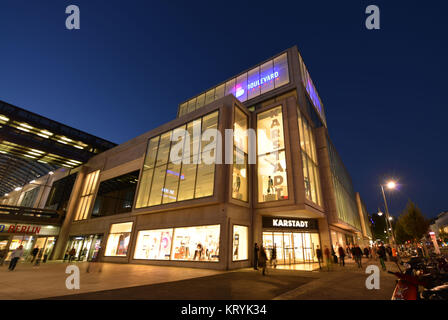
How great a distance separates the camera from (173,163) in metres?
22.0

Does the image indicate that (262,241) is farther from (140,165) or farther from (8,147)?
(8,147)

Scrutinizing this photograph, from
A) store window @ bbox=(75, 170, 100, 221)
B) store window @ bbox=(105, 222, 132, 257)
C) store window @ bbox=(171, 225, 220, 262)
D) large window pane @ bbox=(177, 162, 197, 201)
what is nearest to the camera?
store window @ bbox=(171, 225, 220, 262)

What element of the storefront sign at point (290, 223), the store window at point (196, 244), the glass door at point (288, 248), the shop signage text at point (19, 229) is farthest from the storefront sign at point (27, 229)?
the glass door at point (288, 248)

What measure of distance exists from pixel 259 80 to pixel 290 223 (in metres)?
20.8

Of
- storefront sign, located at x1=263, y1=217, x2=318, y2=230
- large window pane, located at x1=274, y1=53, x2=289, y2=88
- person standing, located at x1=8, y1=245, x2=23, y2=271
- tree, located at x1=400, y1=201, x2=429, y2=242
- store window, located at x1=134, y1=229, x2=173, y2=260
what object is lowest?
person standing, located at x1=8, y1=245, x2=23, y2=271

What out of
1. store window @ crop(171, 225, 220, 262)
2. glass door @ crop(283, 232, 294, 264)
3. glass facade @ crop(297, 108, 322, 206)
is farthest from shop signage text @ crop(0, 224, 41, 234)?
glass facade @ crop(297, 108, 322, 206)

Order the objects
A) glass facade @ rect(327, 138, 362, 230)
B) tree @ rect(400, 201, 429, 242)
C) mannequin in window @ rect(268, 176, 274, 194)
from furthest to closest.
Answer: tree @ rect(400, 201, 429, 242) → glass facade @ rect(327, 138, 362, 230) → mannequin in window @ rect(268, 176, 274, 194)

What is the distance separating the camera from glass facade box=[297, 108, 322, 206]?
20889 millimetres

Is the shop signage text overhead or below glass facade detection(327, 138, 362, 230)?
below

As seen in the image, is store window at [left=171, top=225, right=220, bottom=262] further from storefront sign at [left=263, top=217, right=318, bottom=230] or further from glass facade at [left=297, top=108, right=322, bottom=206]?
glass facade at [left=297, top=108, right=322, bottom=206]

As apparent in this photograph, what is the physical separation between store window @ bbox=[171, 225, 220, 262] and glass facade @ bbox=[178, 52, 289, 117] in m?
21.0

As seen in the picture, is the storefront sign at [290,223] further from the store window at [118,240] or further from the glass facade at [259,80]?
the glass facade at [259,80]

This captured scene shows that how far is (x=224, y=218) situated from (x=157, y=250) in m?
8.33

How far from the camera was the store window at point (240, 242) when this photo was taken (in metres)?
17.0
